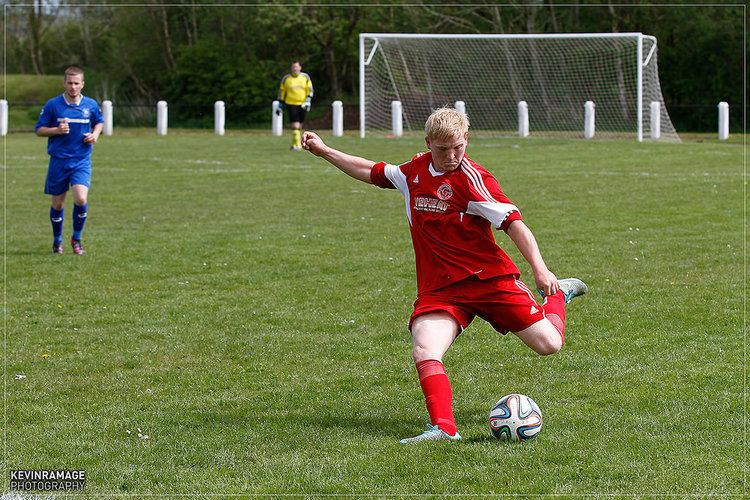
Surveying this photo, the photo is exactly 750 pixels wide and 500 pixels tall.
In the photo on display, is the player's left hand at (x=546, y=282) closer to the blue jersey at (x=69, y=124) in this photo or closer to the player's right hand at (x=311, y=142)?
the player's right hand at (x=311, y=142)

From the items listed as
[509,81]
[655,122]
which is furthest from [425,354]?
[509,81]

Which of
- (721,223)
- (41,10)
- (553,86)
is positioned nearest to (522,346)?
(721,223)

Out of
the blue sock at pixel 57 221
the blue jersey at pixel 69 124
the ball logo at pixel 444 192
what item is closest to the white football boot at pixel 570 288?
the ball logo at pixel 444 192

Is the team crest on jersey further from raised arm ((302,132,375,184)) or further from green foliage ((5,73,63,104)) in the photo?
green foliage ((5,73,63,104))

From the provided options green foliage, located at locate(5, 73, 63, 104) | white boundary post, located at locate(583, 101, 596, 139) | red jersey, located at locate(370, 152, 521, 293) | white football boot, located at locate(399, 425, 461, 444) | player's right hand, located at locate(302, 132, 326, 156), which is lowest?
white football boot, located at locate(399, 425, 461, 444)

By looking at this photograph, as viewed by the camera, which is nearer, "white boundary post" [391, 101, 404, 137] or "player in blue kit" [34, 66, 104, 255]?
"player in blue kit" [34, 66, 104, 255]

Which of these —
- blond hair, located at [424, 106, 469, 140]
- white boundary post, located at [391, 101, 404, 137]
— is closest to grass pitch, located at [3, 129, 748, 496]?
blond hair, located at [424, 106, 469, 140]

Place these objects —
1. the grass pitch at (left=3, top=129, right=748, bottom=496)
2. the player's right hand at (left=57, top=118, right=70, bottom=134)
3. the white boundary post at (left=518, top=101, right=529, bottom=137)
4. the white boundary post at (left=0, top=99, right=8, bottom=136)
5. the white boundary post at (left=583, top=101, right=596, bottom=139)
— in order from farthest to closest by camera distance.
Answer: the white boundary post at (left=0, top=99, right=8, bottom=136) → the white boundary post at (left=518, top=101, right=529, bottom=137) → the white boundary post at (left=583, top=101, right=596, bottom=139) → the player's right hand at (left=57, top=118, right=70, bottom=134) → the grass pitch at (left=3, top=129, right=748, bottom=496)

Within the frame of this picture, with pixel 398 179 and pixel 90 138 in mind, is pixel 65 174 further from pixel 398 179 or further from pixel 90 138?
pixel 398 179

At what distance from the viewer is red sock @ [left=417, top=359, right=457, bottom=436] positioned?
5320 mm

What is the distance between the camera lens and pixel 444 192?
5.68m

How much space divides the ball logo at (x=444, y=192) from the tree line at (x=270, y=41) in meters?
36.1

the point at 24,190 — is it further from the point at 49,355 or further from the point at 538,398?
A: the point at 538,398

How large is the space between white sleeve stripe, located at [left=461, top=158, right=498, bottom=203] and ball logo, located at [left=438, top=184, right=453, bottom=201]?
0.41 ft
